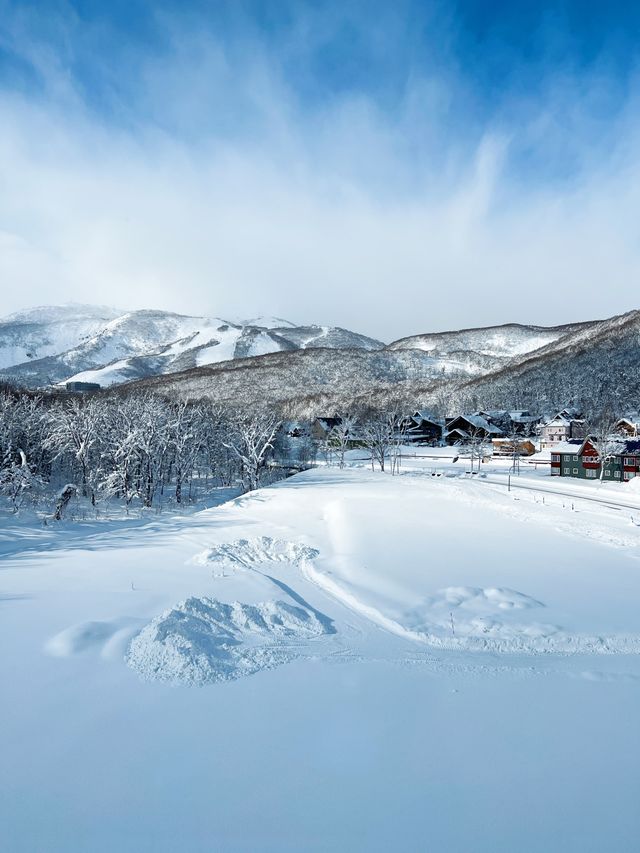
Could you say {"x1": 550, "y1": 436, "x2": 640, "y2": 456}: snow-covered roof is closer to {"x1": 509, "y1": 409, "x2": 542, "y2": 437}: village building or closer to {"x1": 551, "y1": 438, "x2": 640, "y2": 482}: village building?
{"x1": 551, "y1": 438, "x2": 640, "y2": 482}: village building

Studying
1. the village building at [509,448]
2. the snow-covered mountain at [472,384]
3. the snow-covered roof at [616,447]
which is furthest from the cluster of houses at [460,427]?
the snow-covered roof at [616,447]

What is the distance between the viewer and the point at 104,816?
4.62 m

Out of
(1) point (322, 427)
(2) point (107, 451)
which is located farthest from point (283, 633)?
(1) point (322, 427)

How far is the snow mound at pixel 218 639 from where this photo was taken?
24.4ft

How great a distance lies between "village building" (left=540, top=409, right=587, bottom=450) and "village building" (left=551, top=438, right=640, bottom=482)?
26.7 meters

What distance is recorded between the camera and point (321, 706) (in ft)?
21.7

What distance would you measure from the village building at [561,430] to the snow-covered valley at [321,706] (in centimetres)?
6880

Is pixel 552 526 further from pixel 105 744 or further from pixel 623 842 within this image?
pixel 105 744

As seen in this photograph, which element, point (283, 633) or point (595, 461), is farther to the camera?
point (595, 461)

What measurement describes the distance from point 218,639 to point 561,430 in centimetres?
8075

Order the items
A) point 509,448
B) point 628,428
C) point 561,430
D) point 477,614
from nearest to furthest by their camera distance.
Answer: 1. point 477,614
2. point 628,428
3. point 509,448
4. point 561,430

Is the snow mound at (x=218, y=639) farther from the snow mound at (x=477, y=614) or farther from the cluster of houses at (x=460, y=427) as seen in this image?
the cluster of houses at (x=460, y=427)

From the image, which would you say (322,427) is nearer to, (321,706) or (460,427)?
(460,427)

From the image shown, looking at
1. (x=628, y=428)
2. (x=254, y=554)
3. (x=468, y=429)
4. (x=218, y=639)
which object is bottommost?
(x=254, y=554)
